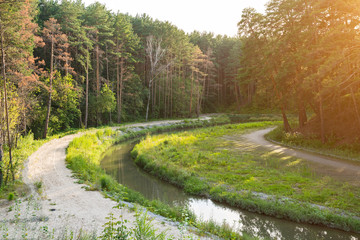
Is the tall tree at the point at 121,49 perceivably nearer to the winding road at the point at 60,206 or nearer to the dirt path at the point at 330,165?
the winding road at the point at 60,206

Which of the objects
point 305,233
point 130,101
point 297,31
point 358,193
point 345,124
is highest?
point 297,31

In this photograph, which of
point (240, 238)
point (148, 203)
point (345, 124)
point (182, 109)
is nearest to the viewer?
point (240, 238)

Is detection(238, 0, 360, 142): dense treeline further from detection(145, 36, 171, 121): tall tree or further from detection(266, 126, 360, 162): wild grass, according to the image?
detection(145, 36, 171, 121): tall tree

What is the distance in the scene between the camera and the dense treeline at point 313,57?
13.8 meters

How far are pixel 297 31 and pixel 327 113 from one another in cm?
740

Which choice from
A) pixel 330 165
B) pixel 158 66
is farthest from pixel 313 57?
pixel 158 66

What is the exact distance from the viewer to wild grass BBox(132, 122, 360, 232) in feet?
28.1

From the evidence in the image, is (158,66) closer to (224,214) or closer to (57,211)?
(224,214)

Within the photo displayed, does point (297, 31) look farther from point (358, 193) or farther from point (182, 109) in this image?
point (182, 109)

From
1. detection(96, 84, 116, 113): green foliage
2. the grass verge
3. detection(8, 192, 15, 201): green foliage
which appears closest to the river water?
the grass verge

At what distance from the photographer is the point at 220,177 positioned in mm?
12344

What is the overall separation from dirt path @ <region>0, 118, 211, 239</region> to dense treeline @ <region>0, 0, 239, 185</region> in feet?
5.99

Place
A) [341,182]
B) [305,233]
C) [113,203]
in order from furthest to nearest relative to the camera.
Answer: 1. [341,182]
2. [113,203]
3. [305,233]

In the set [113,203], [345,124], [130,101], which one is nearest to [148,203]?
[113,203]
